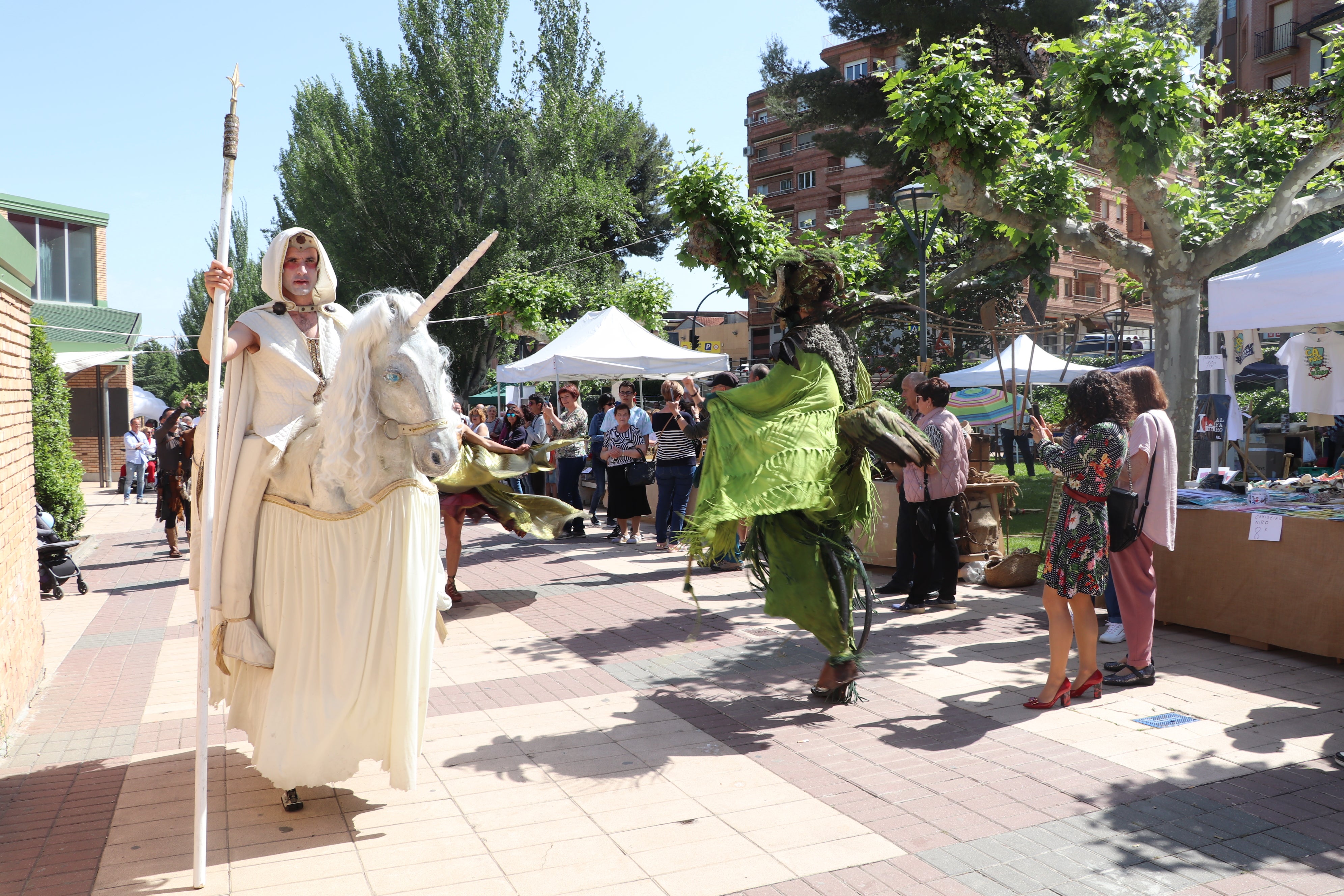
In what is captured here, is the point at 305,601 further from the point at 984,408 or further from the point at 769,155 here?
the point at 769,155

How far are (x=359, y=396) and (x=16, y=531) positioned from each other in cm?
338

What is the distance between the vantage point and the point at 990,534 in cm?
897

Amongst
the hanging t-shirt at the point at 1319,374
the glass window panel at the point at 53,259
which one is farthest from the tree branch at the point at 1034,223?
the glass window panel at the point at 53,259

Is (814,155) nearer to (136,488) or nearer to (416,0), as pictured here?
(416,0)

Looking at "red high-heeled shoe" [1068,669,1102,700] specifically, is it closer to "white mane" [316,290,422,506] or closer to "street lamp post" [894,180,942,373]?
"white mane" [316,290,422,506]

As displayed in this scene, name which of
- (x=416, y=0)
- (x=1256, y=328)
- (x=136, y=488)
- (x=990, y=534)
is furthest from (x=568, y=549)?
(x=416, y=0)

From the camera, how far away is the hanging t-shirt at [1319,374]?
9.70 meters

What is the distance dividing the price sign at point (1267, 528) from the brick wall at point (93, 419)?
29.7 m

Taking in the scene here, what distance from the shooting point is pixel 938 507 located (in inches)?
307

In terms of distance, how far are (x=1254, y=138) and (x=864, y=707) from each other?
8.00m

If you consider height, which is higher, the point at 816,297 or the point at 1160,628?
the point at 816,297

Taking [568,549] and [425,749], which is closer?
[425,749]

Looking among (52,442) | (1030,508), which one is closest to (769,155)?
(1030,508)

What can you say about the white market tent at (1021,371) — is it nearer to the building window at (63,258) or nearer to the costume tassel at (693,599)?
the costume tassel at (693,599)
